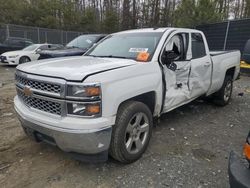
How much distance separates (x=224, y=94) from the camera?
593 centimetres

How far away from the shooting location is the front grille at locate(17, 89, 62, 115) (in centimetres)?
267

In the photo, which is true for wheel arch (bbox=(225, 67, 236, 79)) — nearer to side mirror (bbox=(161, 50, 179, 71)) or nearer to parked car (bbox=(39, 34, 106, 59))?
side mirror (bbox=(161, 50, 179, 71))

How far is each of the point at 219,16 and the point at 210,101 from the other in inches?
561

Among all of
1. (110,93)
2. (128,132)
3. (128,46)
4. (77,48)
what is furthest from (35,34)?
(110,93)

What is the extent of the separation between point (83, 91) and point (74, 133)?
460 mm

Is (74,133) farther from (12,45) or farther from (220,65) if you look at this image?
(12,45)

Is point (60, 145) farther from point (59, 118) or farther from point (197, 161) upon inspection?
point (197, 161)

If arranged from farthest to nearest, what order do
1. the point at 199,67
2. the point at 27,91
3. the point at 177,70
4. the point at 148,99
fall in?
the point at 199,67 → the point at 177,70 → the point at 148,99 → the point at 27,91

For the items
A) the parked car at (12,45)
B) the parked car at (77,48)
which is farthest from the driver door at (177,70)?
the parked car at (12,45)

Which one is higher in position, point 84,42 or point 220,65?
point 84,42

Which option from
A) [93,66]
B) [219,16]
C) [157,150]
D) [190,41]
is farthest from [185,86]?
[219,16]

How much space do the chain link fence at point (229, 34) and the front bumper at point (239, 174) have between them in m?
12.9

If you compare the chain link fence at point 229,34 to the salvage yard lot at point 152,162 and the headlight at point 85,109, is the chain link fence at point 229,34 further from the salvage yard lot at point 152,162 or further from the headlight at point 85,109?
the headlight at point 85,109

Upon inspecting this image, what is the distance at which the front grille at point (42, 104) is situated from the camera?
2.67 m
